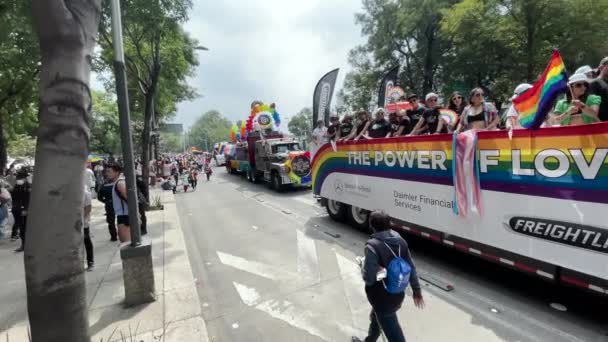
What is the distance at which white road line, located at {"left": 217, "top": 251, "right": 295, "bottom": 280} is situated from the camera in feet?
19.1

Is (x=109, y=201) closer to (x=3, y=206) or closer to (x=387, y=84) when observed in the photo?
(x=3, y=206)

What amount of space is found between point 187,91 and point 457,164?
2714 cm

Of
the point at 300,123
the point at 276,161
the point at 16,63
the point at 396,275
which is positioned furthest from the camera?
the point at 300,123

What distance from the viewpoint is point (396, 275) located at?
2.96 m

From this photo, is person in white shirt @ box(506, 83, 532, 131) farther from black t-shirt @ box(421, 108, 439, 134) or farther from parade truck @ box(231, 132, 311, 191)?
parade truck @ box(231, 132, 311, 191)

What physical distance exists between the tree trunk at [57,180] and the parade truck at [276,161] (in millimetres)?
13033

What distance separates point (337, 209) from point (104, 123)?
3433 cm

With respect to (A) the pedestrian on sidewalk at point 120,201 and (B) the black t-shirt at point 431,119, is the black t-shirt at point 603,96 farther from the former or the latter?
(A) the pedestrian on sidewalk at point 120,201

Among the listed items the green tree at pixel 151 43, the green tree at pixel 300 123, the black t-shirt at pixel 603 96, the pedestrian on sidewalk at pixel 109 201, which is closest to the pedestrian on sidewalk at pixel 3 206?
the pedestrian on sidewalk at pixel 109 201

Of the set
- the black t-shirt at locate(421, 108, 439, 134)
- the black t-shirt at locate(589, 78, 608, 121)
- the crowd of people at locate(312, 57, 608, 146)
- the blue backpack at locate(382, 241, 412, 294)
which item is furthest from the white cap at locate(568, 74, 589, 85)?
the blue backpack at locate(382, 241, 412, 294)

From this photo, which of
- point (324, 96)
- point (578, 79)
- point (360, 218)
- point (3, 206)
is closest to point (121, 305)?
point (360, 218)

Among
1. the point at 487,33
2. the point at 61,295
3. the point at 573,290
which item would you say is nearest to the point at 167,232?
the point at 61,295

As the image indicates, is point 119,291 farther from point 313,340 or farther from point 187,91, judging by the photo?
point 187,91

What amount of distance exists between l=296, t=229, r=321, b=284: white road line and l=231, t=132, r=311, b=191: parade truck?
23.5ft
